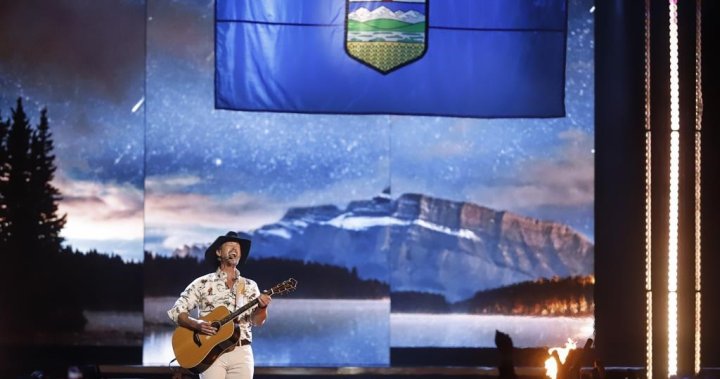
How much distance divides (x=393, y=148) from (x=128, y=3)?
2.83 m

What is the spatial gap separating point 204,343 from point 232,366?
10.4 inches

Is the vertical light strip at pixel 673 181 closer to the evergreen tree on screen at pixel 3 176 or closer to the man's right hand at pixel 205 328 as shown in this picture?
the man's right hand at pixel 205 328

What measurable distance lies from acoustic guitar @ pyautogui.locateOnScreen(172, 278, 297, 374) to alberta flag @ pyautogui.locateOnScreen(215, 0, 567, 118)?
2.66m

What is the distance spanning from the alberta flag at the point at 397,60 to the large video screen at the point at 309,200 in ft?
1.38

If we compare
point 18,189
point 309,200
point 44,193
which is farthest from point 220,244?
point 18,189

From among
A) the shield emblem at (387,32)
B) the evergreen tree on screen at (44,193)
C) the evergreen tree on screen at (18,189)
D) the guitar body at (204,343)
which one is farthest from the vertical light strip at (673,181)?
the evergreen tree on screen at (18,189)

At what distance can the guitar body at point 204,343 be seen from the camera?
818cm

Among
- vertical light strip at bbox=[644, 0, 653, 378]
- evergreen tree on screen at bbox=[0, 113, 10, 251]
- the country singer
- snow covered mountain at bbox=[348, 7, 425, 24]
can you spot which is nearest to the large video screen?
evergreen tree on screen at bbox=[0, 113, 10, 251]

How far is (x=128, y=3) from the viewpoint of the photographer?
1070 centimetres

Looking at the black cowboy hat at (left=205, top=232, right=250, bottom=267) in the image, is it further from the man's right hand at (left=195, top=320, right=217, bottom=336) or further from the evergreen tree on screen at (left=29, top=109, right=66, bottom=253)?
the evergreen tree on screen at (left=29, top=109, right=66, bottom=253)

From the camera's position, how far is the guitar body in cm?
818

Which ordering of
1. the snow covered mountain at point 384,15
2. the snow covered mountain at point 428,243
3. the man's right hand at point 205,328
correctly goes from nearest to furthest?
the man's right hand at point 205,328, the snow covered mountain at point 384,15, the snow covered mountain at point 428,243

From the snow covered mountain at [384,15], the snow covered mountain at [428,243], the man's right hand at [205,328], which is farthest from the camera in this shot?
the snow covered mountain at [428,243]

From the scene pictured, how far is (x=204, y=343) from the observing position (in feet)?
26.9
